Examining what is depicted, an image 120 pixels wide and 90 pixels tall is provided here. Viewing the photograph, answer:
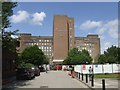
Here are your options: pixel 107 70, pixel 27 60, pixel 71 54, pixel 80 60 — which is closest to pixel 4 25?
pixel 107 70

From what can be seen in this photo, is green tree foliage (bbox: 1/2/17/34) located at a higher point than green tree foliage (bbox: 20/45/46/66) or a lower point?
higher

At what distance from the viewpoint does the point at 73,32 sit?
190m

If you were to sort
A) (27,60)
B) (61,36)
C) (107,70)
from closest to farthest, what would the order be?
1. (107,70)
2. (27,60)
3. (61,36)

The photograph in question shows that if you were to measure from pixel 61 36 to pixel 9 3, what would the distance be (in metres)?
152

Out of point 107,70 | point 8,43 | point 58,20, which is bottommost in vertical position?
point 107,70

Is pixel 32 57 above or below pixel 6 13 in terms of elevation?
below

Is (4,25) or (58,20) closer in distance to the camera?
(4,25)

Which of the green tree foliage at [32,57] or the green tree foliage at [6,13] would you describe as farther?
the green tree foliage at [32,57]

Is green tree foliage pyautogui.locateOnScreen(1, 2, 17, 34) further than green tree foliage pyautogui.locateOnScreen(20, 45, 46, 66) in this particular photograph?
No

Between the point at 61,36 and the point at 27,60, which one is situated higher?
the point at 61,36

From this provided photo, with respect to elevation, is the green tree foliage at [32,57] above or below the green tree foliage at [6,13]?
below

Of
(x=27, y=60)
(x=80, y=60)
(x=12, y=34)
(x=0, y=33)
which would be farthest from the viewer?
(x=80, y=60)

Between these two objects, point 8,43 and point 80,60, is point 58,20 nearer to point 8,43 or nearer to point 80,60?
point 80,60

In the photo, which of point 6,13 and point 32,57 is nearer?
point 6,13
